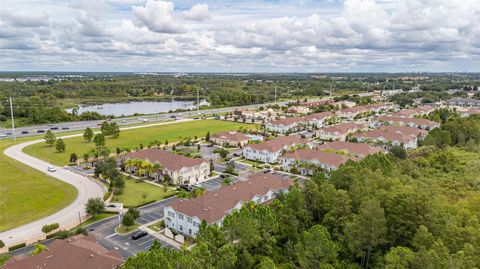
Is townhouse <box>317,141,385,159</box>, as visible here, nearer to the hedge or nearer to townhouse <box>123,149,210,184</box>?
townhouse <box>123,149,210,184</box>

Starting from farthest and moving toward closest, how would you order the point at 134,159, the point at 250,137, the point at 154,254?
the point at 250,137 < the point at 134,159 < the point at 154,254

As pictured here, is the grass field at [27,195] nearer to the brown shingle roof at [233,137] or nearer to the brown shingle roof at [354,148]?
the brown shingle roof at [233,137]

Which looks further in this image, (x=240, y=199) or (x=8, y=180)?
(x=8, y=180)

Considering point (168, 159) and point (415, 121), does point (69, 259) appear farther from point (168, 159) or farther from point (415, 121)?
point (415, 121)

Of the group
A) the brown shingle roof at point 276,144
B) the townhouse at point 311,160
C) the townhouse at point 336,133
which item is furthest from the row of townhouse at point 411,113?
the townhouse at point 311,160

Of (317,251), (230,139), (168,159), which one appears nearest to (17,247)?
(168,159)

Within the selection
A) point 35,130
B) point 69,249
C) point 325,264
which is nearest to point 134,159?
point 69,249

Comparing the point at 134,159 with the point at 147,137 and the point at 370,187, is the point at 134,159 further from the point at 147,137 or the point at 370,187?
the point at 370,187

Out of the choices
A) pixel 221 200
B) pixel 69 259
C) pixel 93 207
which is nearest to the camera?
pixel 69 259
